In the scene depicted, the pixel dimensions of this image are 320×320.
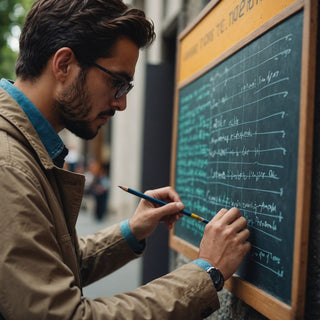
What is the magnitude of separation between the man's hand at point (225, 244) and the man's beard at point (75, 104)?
79 cm

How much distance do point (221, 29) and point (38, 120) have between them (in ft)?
3.74

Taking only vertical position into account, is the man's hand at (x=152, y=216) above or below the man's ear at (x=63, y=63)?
below

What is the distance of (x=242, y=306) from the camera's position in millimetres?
2090

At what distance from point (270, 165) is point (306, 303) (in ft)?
1.81

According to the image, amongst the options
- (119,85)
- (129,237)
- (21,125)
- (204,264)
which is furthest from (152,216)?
(21,125)

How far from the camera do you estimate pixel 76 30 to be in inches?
75.3

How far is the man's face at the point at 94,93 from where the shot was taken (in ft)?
6.34

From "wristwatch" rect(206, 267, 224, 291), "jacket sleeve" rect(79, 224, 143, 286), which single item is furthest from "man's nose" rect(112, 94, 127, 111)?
"wristwatch" rect(206, 267, 224, 291)

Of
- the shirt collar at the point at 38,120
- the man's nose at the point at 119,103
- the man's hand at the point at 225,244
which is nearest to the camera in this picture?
the man's hand at the point at 225,244

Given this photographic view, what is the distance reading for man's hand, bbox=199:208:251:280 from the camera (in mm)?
1738

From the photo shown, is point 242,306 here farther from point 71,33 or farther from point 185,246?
point 71,33

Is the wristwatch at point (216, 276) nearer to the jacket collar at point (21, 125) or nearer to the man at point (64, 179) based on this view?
the man at point (64, 179)

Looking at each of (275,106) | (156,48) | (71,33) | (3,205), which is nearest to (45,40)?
(71,33)

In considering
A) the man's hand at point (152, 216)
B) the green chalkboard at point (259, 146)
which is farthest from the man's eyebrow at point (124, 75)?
the man's hand at point (152, 216)
